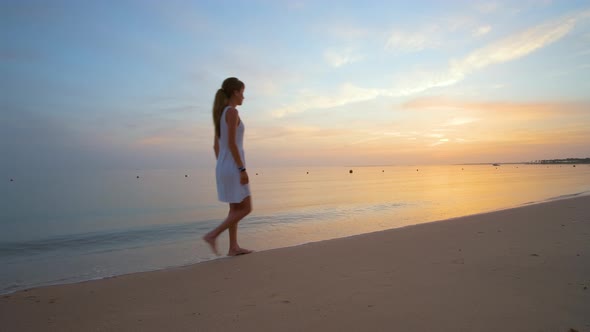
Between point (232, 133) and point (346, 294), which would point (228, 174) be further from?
point (346, 294)

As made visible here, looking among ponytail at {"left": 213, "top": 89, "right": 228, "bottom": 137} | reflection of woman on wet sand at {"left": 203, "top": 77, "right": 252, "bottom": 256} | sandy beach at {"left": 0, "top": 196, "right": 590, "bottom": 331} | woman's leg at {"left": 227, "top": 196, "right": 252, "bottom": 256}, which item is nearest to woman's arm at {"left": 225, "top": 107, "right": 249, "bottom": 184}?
reflection of woman on wet sand at {"left": 203, "top": 77, "right": 252, "bottom": 256}

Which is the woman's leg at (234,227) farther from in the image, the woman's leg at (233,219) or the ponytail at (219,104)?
the ponytail at (219,104)

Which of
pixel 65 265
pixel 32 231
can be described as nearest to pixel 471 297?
pixel 65 265

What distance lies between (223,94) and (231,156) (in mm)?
912

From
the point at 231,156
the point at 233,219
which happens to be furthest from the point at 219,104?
the point at 233,219

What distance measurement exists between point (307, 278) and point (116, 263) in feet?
13.7

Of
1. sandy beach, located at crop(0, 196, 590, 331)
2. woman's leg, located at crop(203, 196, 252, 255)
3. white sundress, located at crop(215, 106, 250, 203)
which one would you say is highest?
white sundress, located at crop(215, 106, 250, 203)

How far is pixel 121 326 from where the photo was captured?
2.39m

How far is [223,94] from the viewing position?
4.95 m

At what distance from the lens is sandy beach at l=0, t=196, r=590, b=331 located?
2.34 meters

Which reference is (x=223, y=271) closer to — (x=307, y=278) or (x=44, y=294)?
(x=307, y=278)

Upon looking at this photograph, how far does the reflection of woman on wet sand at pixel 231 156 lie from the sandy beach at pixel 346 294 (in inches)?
24.3

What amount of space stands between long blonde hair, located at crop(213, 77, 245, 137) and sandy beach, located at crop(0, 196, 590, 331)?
79.3 inches

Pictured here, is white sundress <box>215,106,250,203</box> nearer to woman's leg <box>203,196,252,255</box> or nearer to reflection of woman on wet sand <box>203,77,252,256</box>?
reflection of woman on wet sand <box>203,77,252,256</box>
